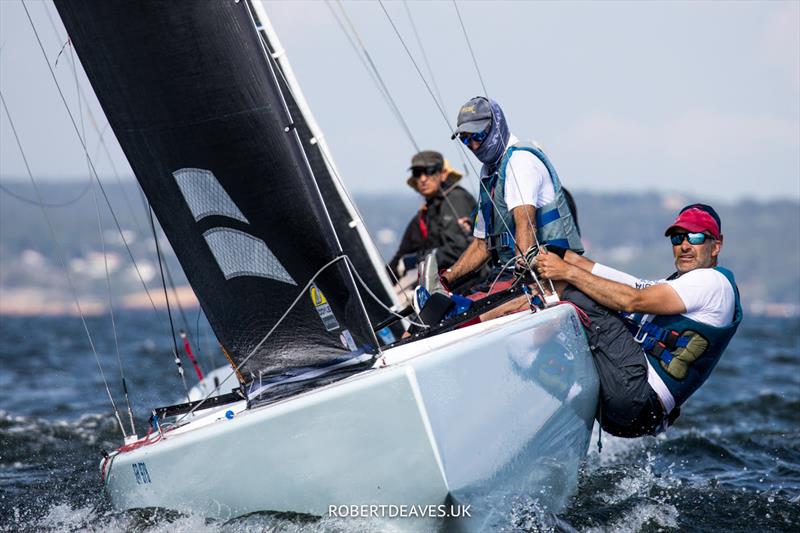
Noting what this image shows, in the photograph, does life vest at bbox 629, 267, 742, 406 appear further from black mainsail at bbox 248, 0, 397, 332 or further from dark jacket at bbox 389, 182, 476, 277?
dark jacket at bbox 389, 182, 476, 277

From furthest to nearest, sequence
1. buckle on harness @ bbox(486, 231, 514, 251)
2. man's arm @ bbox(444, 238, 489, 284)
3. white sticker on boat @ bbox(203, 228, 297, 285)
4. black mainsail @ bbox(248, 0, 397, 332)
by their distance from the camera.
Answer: black mainsail @ bbox(248, 0, 397, 332) < man's arm @ bbox(444, 238, 489, 284) < buckle on harness @ bbox(486, 231, 514, 251) < white sticker on boat @ bbox(203, 228, 297, 285)

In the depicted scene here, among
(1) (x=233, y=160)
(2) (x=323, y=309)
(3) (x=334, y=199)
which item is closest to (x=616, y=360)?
(2) (x=323, y=309)

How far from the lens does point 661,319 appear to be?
3.93 m

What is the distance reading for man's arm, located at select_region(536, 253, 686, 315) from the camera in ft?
12.2

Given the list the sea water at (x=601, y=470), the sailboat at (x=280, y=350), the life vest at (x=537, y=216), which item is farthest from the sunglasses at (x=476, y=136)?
the sea water at (x=601, y=470)

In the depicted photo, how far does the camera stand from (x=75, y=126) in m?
4.12

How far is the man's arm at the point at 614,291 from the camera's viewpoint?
3.72 meters

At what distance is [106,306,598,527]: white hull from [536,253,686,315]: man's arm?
18cm

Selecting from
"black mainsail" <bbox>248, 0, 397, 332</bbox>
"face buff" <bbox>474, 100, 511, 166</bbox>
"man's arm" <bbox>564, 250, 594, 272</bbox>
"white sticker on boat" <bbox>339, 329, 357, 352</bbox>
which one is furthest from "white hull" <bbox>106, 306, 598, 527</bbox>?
"black mainsail" <bbox>248, 0, 397, 332</bbox>

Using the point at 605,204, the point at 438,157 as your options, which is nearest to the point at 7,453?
the point at 438,157

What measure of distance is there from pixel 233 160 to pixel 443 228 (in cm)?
259

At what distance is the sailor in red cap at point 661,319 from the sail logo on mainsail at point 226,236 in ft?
3.33

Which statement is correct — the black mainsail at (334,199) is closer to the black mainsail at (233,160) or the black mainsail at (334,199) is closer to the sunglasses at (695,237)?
the black mainsail at (233,160)

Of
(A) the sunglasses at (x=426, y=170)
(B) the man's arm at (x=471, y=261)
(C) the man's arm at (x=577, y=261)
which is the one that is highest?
(A) the sunglasses at (x=426, y=170)
